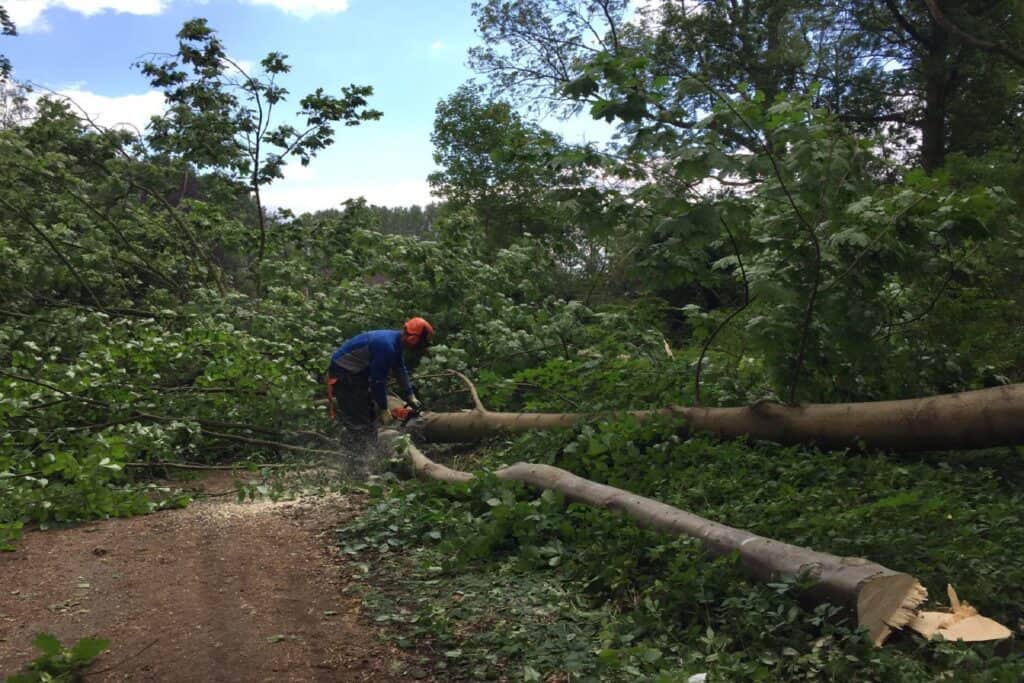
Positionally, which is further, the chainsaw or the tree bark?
the tree bark

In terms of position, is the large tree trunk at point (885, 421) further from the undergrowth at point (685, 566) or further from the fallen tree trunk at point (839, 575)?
the fallen tree trunk at point (839, 575)

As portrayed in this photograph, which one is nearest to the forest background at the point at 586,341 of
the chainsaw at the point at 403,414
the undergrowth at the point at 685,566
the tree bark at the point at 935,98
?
the undergrowth at the point at 685,566

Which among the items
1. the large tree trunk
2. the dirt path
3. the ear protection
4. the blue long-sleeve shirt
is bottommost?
the dirt path

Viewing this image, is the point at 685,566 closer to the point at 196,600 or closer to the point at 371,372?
the point at 196,600

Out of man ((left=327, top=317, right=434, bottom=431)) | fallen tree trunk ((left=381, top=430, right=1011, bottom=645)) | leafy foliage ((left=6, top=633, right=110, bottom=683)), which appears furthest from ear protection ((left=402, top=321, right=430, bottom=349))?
leafy foliage ((left=6, top=633, right=110, bottom=683))

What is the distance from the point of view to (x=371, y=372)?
7.59 metres

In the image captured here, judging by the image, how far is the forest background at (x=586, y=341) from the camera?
3.46m

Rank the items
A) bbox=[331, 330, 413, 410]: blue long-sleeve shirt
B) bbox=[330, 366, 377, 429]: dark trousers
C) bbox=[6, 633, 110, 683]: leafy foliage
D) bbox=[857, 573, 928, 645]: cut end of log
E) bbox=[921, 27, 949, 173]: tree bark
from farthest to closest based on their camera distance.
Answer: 1. bbox=[921, 27, 949, 173]: tree bark
2. bbox=[330, 366, 377, 429]: dark trousers
3. bbox=[331, 330, 413, 410]: blue long-sleeve shirt
4. bbox=[6, 633, 110, 683]: leafy foliage
5. bbox=[857, 573, 928, 645]: cut end of log

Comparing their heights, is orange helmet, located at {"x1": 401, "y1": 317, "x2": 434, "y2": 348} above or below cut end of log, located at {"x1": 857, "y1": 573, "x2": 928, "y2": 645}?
above

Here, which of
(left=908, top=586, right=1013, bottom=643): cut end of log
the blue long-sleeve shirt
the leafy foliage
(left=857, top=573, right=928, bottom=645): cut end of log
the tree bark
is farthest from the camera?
the tree bark

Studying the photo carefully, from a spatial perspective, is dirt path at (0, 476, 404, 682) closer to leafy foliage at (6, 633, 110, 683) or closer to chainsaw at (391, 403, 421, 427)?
leafy foliage at (6, 633, 110, 683)

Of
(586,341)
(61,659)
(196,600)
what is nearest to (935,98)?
(586,341)

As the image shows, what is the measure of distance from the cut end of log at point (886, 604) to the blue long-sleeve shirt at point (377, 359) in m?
5.28

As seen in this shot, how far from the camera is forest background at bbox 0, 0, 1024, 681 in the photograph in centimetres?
346
